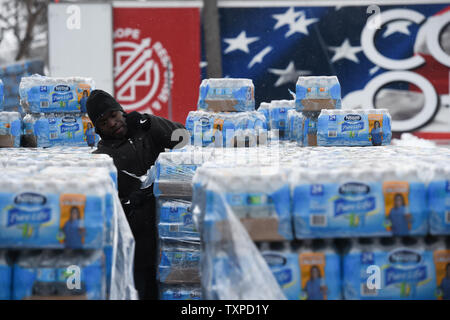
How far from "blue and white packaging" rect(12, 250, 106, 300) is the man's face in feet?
7.81

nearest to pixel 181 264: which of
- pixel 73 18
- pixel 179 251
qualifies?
pixel 179 251

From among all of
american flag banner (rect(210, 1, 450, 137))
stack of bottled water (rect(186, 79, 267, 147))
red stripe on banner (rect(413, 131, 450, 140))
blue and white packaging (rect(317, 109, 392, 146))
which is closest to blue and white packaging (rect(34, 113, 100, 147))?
stack of bottled water (rect(186, 79, 267, 147))

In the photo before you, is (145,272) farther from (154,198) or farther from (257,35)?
(257,35)

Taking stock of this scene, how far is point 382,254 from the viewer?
3.24m

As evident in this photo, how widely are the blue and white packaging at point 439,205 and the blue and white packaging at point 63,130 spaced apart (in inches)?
178

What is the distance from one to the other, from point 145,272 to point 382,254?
2.60 meters

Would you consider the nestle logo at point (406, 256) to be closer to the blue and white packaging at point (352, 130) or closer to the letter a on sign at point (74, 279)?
the letter a on sign at point (74, 279)

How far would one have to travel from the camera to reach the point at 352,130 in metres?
6.21

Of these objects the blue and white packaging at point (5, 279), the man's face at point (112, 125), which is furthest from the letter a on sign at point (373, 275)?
the man's face at point (112, 125)

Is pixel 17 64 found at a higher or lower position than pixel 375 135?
higher

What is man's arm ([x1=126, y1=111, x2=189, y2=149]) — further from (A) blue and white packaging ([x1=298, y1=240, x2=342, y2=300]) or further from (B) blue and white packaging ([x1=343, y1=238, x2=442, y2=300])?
(B) blue and white packaging ([x1=343, y1=238, x2=442, y2=300])

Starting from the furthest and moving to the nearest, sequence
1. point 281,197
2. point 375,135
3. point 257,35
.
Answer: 1. point 257,35
2. point 375,135
3. point 281,197

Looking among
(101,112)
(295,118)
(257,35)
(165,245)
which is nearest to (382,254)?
(165,245)
